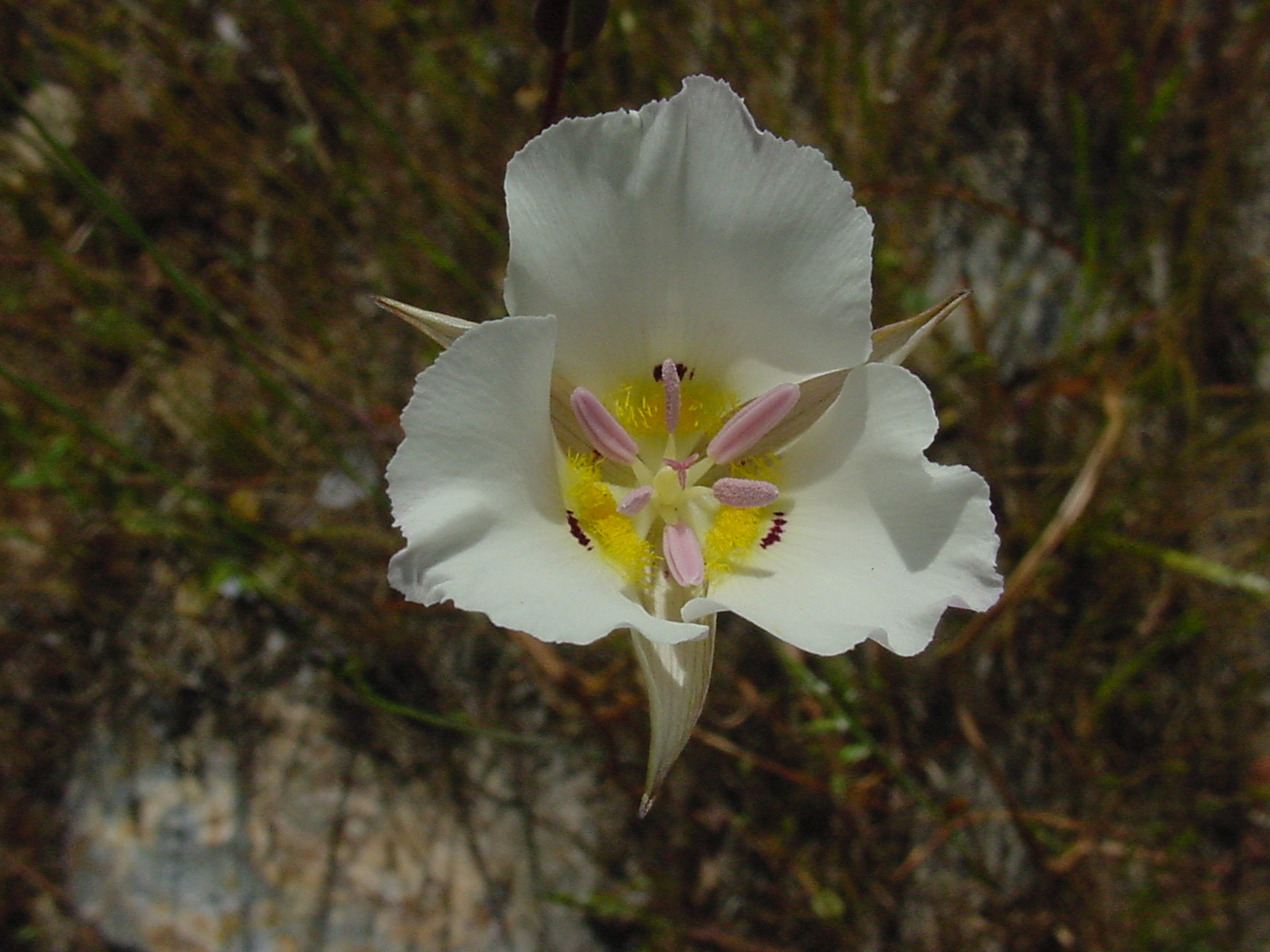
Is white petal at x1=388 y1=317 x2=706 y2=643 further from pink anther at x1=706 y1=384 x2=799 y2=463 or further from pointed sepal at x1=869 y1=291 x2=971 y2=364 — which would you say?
pointed sepal at x1=869 y1=291 x2=971 y2=364

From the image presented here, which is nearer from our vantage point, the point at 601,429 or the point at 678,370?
the point at 601,429

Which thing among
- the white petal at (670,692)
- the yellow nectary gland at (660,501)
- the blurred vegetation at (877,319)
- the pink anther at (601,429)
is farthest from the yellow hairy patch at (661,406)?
the blurred vegetation at (877,319)

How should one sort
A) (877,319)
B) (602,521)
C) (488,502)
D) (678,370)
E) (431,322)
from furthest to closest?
→ (877,319) → (678,370) → (602,521) → (431,322) → (488,502)

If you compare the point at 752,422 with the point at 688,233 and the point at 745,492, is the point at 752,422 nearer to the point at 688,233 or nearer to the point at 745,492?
the point at 745,492

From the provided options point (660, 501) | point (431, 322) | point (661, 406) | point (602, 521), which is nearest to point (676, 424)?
point (661, 406)

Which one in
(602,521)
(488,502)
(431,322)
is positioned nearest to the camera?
(488,502)

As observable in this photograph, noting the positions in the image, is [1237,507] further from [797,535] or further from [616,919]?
[616,919]

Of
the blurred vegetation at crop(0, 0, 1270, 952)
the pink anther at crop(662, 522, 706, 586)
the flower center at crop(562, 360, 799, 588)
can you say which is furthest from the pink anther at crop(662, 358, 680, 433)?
the blurred vegetation at crop(0, 0, 1270, 952)
